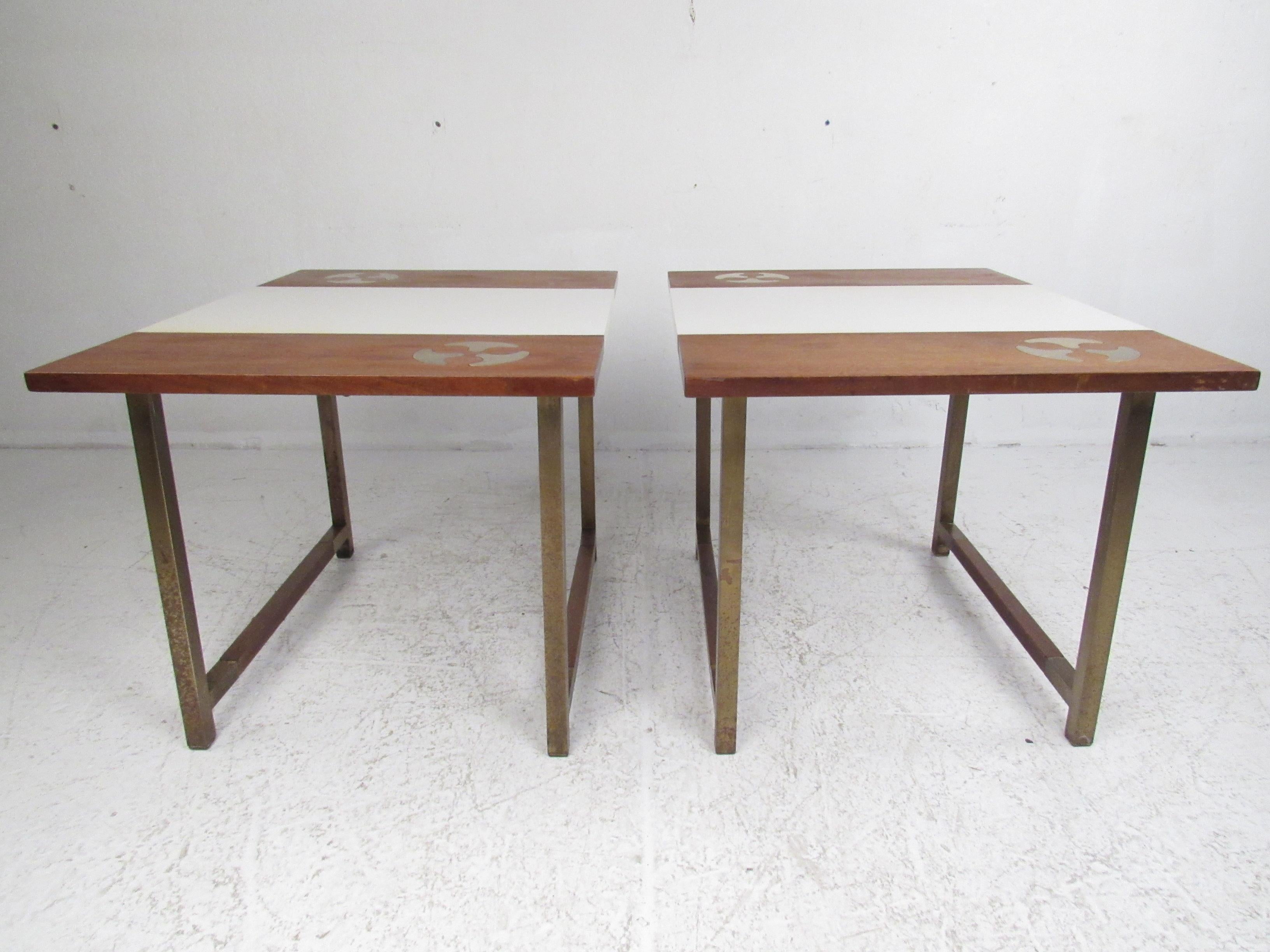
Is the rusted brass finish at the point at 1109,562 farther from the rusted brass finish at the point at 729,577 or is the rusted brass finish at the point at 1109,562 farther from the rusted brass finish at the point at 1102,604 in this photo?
the rusted brass finish at the point at 729,577

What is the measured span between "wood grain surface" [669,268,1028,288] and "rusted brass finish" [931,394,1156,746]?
2.53ft

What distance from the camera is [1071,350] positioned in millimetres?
1641

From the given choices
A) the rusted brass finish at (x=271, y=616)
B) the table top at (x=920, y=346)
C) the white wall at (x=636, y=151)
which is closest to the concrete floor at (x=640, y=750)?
the rusted brass finish at (x=271, y=616)

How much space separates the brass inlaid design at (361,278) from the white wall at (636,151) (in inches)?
30.4

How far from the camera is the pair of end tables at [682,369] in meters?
1.50

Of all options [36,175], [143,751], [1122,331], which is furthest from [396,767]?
[36,175]

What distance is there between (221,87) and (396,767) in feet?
8.48

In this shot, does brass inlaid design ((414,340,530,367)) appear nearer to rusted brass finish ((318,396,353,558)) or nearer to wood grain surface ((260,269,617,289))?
wood grain surface ((260,269,617,289))

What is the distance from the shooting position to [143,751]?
1822 mm

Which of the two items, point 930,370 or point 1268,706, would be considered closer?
point 930,370

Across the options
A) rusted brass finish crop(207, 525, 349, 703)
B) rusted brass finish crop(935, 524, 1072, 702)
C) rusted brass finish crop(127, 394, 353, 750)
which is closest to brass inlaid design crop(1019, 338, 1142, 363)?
rusted brass finish crop(935, 524, 1072, 702)

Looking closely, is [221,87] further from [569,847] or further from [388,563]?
[569,847]

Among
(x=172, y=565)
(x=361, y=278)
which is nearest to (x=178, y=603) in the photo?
(x=172, y=565)

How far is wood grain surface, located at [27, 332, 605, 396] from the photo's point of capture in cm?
148
